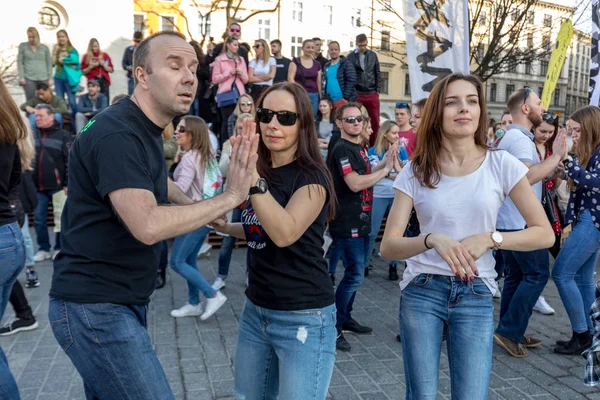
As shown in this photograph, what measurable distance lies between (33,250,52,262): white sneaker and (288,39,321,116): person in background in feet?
21.1

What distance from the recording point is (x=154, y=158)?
7.06 feet

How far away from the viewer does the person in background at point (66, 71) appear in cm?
1273

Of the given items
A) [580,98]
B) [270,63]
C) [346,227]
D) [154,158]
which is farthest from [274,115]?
[580,98]

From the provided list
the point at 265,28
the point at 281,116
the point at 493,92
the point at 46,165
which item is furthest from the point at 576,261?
the point at 493,92

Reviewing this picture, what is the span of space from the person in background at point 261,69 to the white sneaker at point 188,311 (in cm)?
686

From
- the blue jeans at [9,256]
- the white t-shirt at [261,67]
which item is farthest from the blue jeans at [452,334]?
the white t-shirt at [261,67]

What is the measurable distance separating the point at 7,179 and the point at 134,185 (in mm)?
1724

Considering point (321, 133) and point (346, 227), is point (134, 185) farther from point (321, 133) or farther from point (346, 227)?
point (321, 133)

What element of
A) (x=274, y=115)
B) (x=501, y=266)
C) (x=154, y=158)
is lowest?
(x=501, y=266)

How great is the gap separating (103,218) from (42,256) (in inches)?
272

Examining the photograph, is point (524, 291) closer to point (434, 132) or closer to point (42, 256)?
point (434, 132)

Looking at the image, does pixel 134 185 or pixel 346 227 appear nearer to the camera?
pixel 134 185

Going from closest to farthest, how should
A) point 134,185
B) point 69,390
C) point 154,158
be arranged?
1. point 134,185
2. point 154,158
3. point 69,390

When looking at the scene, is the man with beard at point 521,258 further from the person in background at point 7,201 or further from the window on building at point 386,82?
the window on building at point 386,82
